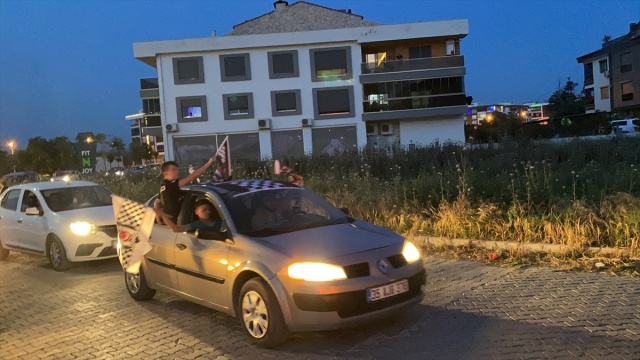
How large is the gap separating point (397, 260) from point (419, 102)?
1424 inches

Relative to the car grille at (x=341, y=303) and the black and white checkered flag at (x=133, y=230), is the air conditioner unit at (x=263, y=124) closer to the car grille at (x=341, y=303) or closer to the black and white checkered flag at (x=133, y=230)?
the black and white checkered flag at (x=133, y=230)

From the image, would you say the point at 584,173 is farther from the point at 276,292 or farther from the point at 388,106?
the point at 388,106

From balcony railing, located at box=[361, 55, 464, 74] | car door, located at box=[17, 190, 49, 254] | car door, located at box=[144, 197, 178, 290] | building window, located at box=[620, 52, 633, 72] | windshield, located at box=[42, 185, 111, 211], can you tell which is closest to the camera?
car door, located at box=[144, 197, 178, 290]

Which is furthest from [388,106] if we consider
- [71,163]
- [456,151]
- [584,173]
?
[71,163]

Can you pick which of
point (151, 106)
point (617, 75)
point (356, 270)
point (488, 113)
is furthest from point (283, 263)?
point (488, 113)

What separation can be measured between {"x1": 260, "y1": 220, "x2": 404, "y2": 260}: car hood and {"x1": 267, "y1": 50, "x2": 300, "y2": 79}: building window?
35551mm

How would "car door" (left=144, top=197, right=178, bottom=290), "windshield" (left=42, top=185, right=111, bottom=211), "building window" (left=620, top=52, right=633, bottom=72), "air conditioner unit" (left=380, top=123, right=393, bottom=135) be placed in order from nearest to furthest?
"car door" (left=144, top=197, right=178, bottom=290)
"windshield" (left=42, top=185, right=111, bottom=211)
"air conditioner unit" (left=380, top=123, right=393, bottom=135)
"building window" (left=620, top=52, right=633, bottom=72)

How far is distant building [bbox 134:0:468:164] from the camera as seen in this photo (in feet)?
130

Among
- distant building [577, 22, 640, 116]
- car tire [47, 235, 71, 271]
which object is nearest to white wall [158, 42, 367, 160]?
distant building [577, 22, 640, 116]

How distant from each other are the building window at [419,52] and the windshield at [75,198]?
1363 inches

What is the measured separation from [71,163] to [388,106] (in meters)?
40.7

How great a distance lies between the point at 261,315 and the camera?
4.93 meters

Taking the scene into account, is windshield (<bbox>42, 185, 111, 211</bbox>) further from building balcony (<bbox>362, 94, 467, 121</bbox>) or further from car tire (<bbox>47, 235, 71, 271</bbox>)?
building balcony (<bbox>362, 94, 467, 121</bbox>)

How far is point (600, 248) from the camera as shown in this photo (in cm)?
727
